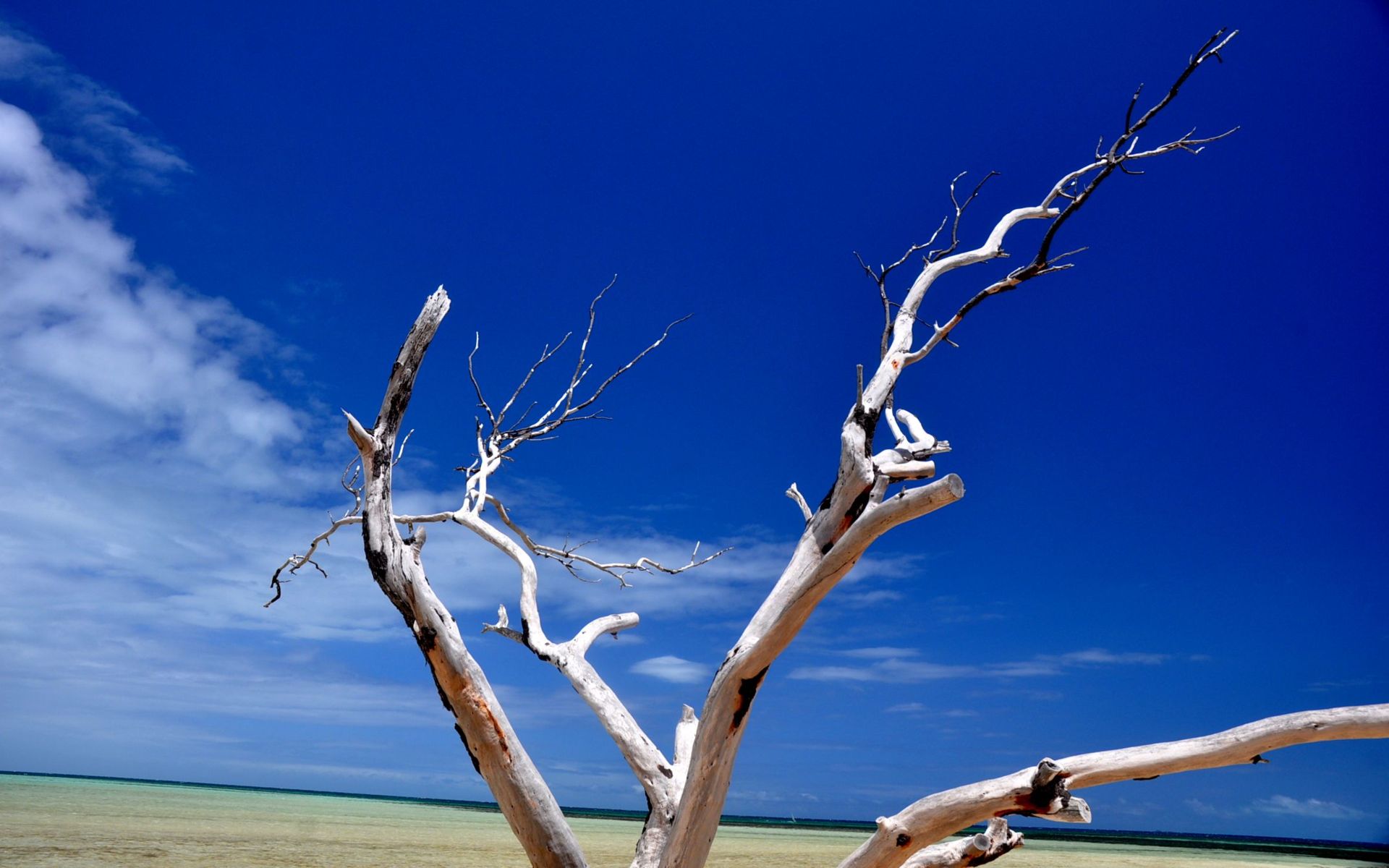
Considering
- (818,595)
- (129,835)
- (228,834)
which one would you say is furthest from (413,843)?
(818,595)

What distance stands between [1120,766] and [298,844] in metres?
16.4

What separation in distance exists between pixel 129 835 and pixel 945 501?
54.6 feet

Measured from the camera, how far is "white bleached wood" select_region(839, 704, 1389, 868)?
256cm

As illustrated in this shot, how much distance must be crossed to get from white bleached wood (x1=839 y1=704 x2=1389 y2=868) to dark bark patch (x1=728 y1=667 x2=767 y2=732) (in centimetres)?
55

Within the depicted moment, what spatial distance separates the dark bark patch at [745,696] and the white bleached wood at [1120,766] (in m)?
0.55

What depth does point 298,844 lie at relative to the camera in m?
15.4

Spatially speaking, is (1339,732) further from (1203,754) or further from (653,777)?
(653,777)

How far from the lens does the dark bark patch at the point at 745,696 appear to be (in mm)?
2676

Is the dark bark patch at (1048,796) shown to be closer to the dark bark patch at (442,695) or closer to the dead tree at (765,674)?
the dead tree at (765,674)

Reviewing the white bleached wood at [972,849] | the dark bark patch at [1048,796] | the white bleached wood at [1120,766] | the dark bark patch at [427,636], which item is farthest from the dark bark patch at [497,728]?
the dark bark patch at [1048,796]

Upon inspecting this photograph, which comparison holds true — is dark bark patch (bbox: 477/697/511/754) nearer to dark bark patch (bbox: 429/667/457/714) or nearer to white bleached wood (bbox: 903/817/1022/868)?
dark bark patch (bbox: 429/667/457/714)

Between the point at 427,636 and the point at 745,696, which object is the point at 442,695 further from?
the point at 745,696

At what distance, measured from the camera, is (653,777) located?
10.8 ft

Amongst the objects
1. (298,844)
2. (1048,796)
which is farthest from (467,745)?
(298,844)
